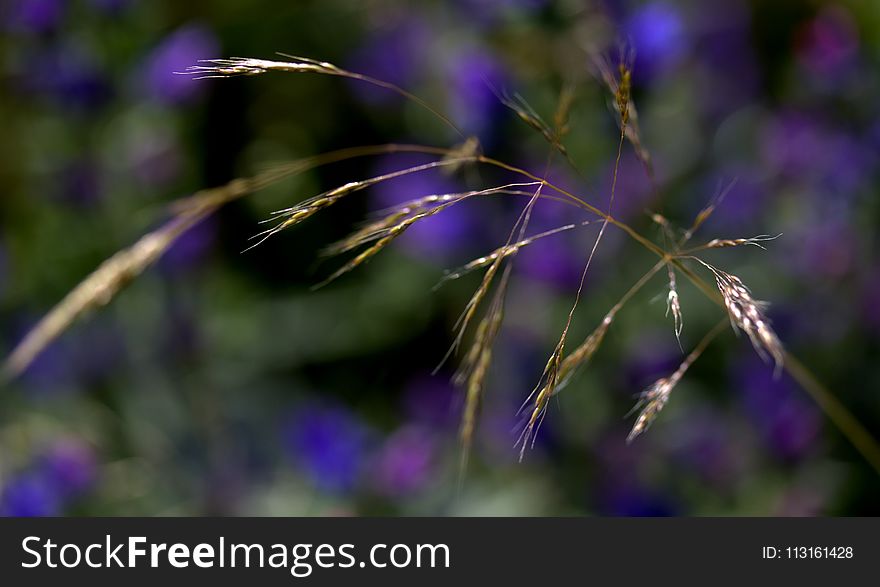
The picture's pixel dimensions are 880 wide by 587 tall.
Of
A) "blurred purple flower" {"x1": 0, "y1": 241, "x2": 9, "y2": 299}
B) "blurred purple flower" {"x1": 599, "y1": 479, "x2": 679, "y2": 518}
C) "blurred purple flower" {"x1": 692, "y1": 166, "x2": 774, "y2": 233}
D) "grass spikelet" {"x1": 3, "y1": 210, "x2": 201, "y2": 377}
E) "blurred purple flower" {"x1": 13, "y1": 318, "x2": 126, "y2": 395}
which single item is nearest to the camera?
"grass spikelet" {"x1": 3, "y1": 210, "x2": 201, "y2": 377}

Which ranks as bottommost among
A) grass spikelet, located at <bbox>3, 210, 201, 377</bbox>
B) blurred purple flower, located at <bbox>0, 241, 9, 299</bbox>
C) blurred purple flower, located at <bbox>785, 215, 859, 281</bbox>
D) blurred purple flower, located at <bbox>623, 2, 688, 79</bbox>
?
grass spikelet, located at <bbox>3, 210, 201, 377</bbox>

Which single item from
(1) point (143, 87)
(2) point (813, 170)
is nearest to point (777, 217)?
(2) point (813, 170)

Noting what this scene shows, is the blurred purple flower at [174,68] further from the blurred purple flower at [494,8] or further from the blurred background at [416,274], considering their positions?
the blurred purple flower at [494,8]

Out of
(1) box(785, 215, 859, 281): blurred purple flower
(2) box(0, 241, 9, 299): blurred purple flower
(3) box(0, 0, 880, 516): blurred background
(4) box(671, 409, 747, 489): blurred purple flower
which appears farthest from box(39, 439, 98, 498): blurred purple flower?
(1) box(785, 215, 859, 281): blurred purple flower

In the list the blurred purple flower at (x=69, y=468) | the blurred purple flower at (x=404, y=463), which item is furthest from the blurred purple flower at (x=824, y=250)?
the blurred purple flower at (x=69, y=468)

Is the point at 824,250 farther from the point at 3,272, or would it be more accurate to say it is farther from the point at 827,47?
the point at 3,272

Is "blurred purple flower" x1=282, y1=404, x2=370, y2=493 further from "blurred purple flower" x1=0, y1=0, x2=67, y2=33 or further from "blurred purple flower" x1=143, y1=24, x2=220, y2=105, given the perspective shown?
"blurred purple flower" x1=0, y1=0, x2=67, y2=33
